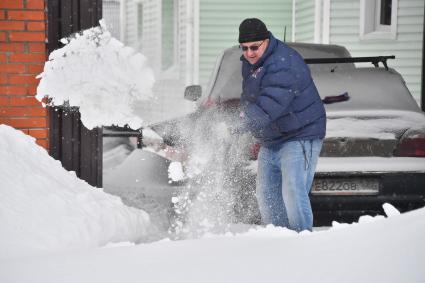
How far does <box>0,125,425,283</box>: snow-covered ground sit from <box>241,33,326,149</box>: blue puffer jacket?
3.77ft

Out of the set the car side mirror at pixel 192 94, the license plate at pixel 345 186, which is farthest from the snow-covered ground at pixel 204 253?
the car side mirror at pixel 192 94

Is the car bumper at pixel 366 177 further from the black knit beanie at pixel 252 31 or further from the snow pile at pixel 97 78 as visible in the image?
the snow pile at pixel 97 78

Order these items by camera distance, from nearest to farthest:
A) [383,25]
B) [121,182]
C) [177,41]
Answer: [121,182], [383,25], [177,41]

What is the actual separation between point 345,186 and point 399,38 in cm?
1010

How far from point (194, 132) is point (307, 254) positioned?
3.14 meters

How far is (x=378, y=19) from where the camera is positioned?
1553cm

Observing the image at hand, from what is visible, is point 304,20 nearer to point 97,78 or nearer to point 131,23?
point 131,23

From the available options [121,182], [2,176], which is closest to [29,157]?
[2,176]

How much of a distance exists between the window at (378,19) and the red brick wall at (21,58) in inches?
426

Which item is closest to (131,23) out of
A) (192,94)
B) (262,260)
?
(192,94)

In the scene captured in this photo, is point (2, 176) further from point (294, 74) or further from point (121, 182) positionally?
point (121, 182)

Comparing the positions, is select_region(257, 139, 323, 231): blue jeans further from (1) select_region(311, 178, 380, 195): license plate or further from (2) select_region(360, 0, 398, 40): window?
(2) select_region(360, 0, 398, 40): window

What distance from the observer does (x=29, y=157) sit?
510cm

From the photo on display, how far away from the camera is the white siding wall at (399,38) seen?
14727mm
